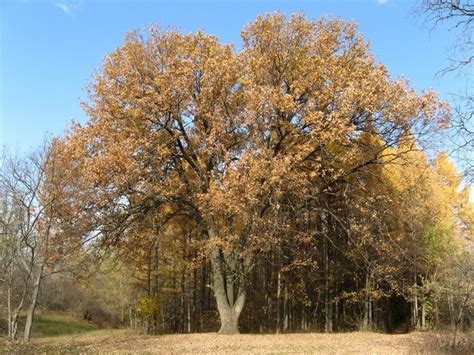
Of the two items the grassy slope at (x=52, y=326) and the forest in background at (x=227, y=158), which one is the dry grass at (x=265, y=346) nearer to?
the forest in background at (x=227, y=158)

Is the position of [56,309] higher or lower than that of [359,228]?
lower

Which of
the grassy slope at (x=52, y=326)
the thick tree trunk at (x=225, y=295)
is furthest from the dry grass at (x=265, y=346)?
the grassy slope at (x=52, y=326)

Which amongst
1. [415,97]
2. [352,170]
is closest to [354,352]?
[352,170]

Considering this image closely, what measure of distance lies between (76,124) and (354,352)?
53.0 ft

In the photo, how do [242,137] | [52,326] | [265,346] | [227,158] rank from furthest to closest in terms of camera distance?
1. [52,326]
2. [242,137]
3. [227,158]
4. [265,346]

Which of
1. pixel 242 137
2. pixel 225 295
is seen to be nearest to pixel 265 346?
pixel 225 295

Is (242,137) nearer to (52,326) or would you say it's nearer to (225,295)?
(225,295)

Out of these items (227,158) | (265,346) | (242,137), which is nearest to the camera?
(265,346)

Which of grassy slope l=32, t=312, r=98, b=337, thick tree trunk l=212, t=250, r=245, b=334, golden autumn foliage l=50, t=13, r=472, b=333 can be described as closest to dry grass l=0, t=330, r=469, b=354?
thick tree trunk l=212, t=250, r=245, b=334

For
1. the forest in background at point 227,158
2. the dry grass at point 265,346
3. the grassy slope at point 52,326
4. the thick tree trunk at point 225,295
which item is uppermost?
the forest in background at point 227,158

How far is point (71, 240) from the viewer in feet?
67.0

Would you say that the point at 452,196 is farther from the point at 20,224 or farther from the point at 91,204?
the point at 20,224

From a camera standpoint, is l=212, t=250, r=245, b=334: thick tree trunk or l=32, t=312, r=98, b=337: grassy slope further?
l=32, t=312, r=98, b=337: grassy slope

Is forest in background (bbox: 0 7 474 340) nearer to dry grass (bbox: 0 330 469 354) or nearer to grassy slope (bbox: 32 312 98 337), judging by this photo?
dry grass (bbox: 0 330 469 354)
